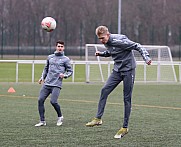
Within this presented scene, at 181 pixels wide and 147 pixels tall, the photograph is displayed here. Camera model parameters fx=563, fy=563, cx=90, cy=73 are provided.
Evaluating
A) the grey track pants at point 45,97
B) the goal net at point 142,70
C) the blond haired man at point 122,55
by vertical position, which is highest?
the blond haired man at point 122,55

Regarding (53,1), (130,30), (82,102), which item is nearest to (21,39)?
(130,30)

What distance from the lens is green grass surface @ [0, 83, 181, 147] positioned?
9.42 metres

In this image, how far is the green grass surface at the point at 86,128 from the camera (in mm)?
9422

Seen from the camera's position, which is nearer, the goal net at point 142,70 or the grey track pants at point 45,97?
the grey track pants at point 45,97

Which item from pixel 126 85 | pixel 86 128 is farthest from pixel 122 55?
pixel 86 128

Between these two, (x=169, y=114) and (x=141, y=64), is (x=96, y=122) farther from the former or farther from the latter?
(x=141, y=64)

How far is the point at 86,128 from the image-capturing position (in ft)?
36.6

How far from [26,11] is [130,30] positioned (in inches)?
564

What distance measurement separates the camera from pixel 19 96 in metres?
19.7

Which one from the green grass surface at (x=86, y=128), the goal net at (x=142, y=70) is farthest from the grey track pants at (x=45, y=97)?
the goal net at (x=142, y=70)

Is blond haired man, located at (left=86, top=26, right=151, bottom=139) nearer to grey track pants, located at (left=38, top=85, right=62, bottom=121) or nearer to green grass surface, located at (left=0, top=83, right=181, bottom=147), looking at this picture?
green grass surface, located at (left=0, top=83, right=181, bottom=147)

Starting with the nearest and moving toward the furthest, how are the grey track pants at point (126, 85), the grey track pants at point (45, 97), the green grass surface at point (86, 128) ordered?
1. the green grass surface at point (86, 128)
2. the grey track pants at point (126, 85)
3. the grey track pants at point (45, 97)

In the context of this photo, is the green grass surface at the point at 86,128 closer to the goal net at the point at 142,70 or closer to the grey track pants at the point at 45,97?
the grey track pants at the point at 45,97

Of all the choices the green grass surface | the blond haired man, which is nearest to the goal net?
the green grass surface
